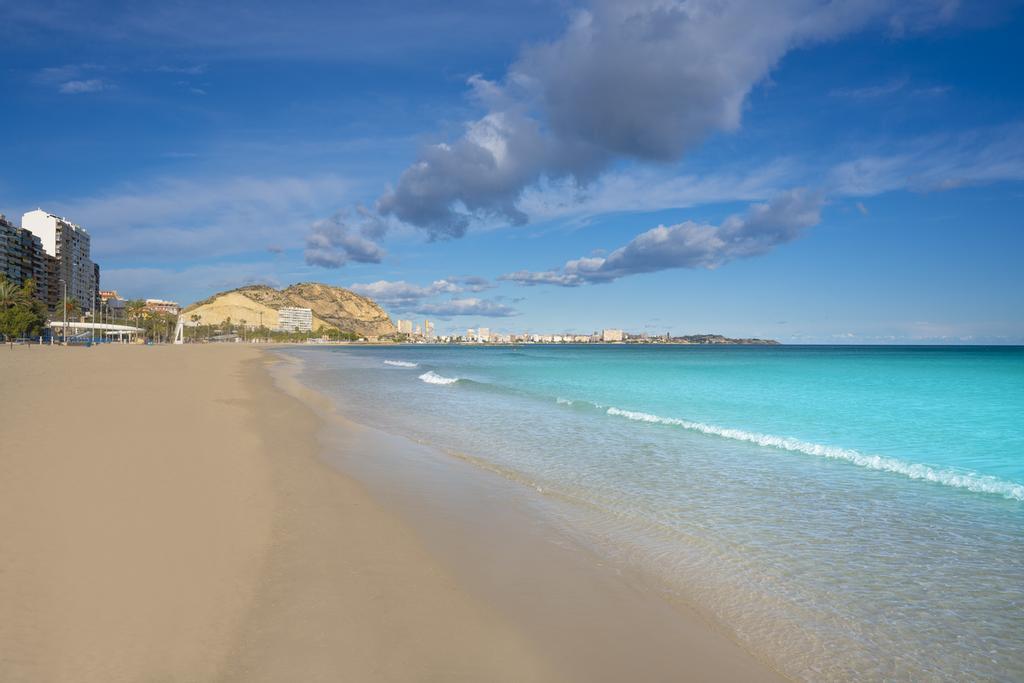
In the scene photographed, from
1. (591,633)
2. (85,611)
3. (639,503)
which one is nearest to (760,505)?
(639,503)

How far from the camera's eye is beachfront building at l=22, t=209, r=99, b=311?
146875 mm

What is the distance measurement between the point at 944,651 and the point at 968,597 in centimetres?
132

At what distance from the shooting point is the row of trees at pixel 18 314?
230 feet

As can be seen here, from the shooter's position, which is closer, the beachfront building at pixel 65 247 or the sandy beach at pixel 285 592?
the sandy beach at pixel 285 592

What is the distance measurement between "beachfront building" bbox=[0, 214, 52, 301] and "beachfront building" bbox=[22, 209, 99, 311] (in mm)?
6356

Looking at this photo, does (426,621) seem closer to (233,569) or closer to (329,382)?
(233,569)

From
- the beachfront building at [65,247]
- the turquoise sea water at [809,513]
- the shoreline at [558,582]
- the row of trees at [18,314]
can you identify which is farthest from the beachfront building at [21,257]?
the shoreline at [558,582]

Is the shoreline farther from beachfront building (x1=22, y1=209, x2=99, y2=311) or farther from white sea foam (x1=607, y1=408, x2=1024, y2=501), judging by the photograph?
beachfront building (x1=22, y1=209, x2=99, y2=311)

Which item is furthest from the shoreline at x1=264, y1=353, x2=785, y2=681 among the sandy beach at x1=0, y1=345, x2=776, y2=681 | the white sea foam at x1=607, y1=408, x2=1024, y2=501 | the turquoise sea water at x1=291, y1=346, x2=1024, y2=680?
the white sea foam at x1=607, y1=408, x2=1024, y2=501

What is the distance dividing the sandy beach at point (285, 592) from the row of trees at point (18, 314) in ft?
253

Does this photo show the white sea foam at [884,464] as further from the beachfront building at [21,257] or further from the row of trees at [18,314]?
the beachfront building at [21,257]

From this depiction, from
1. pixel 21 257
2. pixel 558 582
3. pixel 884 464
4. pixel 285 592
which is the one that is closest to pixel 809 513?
pixel 558 582

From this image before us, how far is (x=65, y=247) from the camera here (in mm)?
151375

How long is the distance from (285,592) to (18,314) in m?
90.4
